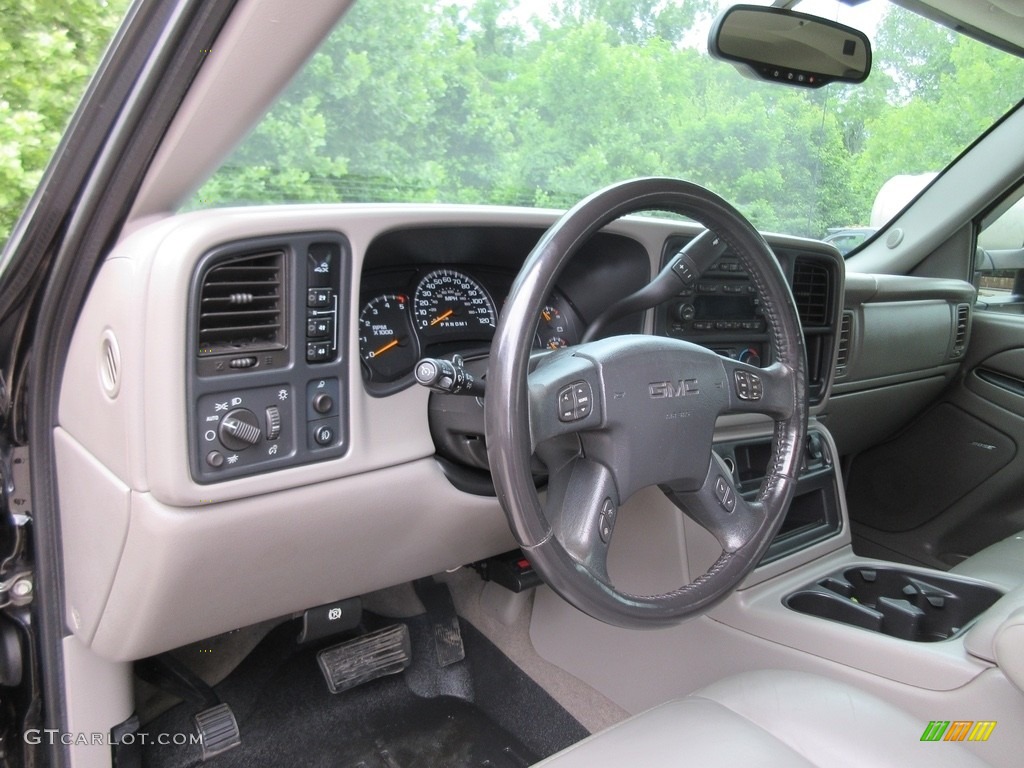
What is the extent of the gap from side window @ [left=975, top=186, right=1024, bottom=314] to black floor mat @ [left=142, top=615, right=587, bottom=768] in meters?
2.25

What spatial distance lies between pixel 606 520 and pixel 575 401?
182 mm

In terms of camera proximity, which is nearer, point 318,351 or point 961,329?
point 318,351

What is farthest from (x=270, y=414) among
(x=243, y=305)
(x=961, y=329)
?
(x=961, y=329)

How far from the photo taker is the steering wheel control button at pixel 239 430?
1229 millimetres

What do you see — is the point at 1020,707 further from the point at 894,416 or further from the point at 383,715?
the point at 894,416

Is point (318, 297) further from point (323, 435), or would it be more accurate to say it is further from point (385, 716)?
point (385, 716)

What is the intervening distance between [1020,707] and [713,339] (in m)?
0.94

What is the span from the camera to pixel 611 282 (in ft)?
5.99

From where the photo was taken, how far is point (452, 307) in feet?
5.49

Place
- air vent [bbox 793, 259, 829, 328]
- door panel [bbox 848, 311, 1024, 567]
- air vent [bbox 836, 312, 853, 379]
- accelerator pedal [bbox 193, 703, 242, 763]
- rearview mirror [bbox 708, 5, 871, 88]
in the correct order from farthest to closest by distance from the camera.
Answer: door panel [bbox 848, 311, 1024, 567] < air vent [bbox 836, 312, 853, 379] < air vent [bbox 793, 259, 829, 328] < accelerator pedal [bbox 193, 703, 242, 763] < rearview mirror [bbox 708, 5, 871, 88]

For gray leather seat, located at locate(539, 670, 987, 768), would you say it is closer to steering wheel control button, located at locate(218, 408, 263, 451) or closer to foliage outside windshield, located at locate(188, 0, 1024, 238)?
steering wheel control button, located at locate(218, 408, 263, 451)

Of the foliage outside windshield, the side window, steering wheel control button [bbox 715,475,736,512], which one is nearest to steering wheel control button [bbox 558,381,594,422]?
steering wheel control button [bbox 715,475,736,512]

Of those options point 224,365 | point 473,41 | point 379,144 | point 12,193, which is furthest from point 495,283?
point 12,193

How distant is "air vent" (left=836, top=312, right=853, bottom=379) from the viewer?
2.51m
